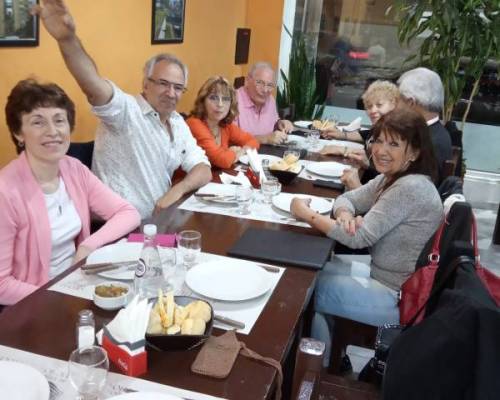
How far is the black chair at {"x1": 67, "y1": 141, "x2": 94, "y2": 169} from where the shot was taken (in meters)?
2.31

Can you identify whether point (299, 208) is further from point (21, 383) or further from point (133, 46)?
point (133, 46)

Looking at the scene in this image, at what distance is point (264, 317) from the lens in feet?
4.27

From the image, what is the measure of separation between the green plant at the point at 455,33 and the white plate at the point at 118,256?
357 cm

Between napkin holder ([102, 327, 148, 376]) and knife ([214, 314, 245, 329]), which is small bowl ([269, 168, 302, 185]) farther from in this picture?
napkin holder ([102, 327, 148, 376])

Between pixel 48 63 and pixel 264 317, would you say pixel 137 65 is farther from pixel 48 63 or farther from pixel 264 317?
pixel 264 317

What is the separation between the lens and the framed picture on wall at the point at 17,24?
6.93 feet

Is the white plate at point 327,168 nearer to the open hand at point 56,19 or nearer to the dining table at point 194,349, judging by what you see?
the dining table at point 194,349

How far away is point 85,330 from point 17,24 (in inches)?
62.9

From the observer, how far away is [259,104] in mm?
3920

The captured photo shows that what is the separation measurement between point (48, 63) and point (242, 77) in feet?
9.18

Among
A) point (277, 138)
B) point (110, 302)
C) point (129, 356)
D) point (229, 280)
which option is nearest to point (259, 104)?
point (277, 138)

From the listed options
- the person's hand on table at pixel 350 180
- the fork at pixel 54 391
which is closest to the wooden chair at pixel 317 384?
the fork at pixel 54 391

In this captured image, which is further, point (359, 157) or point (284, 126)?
point (284, 126)

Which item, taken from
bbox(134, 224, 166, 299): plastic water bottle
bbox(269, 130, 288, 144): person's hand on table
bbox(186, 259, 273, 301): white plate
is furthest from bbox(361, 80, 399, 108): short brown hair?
bbox(134, 224, 166, 299): plastic water bottle
